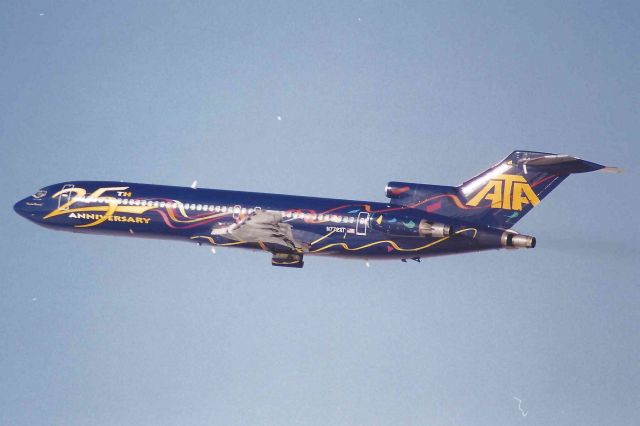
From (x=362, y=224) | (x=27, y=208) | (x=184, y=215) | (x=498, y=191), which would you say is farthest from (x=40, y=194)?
(x=498, y=191)

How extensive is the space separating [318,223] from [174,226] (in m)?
7.79

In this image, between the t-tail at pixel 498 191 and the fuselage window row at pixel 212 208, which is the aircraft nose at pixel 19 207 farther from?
the t-tail at pixel 498 191

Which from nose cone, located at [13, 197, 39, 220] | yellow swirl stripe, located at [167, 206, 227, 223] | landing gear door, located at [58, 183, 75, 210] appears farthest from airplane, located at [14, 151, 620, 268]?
nose cone, located at [13, 197, 39, 220]

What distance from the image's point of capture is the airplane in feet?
192

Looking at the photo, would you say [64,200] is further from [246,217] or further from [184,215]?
[246,217]

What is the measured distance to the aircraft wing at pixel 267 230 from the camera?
6022 cm

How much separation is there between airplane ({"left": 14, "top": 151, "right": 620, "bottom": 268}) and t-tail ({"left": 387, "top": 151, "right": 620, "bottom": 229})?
0.05 metres

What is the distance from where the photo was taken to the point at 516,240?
57.4 metres

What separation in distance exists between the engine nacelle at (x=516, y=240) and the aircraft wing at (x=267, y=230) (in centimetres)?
975

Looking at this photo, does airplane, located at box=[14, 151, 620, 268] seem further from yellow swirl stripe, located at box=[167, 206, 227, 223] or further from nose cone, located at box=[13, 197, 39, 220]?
nose cone, located at box=[13, 197, 39, 220]

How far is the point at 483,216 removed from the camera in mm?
59656

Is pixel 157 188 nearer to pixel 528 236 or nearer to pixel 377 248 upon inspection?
pixel 377 248

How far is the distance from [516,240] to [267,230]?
39.0ft

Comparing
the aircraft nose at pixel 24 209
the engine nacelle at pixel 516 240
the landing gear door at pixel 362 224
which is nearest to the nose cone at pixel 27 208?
the aircraft nose at pixel 24 209
